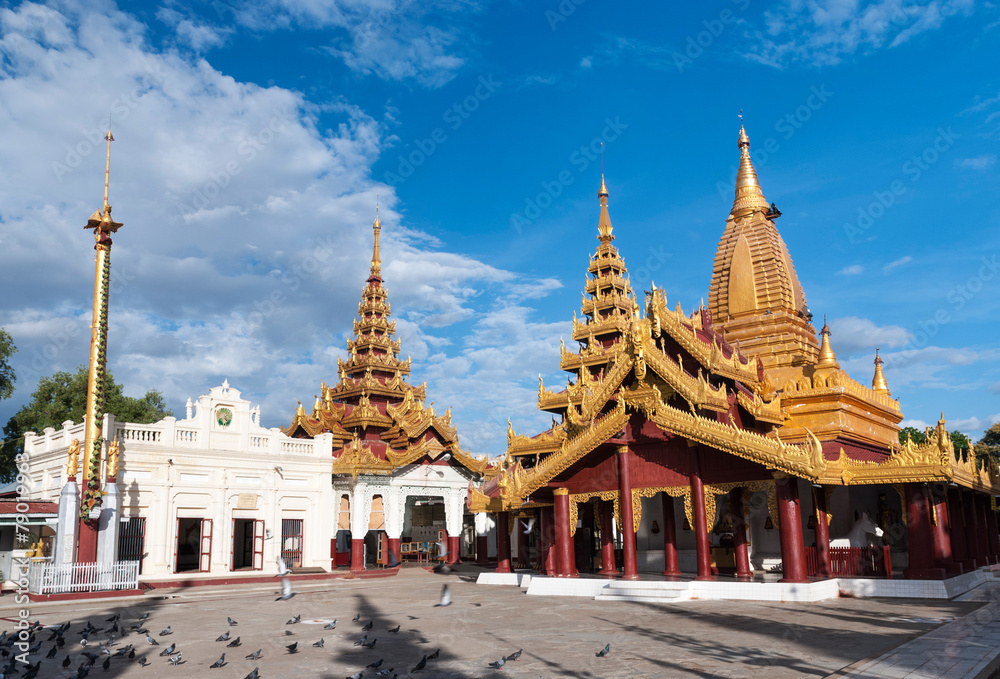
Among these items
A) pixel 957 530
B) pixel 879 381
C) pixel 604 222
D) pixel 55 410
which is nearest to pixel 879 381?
pixel 879 381

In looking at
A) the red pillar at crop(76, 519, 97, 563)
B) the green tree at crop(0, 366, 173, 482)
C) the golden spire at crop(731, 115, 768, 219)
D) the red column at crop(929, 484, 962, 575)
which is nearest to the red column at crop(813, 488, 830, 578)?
the red column at crop(929, 484, 962, 575)

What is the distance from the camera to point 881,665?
9.73m

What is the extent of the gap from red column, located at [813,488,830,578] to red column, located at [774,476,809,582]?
1.36 meters

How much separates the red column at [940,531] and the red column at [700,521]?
16.6 ft

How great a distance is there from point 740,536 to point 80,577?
18.8 meters

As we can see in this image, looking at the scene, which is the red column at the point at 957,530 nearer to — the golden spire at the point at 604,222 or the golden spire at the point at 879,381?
the golden spire at the point at 879,381

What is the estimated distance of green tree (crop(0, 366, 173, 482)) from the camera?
45.6 metres

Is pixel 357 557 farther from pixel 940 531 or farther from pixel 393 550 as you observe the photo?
pixel 940 531

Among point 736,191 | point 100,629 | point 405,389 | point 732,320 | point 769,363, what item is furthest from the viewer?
point 405,389

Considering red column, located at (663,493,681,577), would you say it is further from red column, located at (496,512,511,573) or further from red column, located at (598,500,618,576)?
red column, located at (496,512,511,573)

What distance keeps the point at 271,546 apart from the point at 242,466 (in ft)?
11.8

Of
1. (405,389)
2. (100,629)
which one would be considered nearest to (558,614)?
(100,629)

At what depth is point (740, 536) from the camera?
1973 cm

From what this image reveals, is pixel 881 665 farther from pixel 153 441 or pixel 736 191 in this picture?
pixel 153 441
